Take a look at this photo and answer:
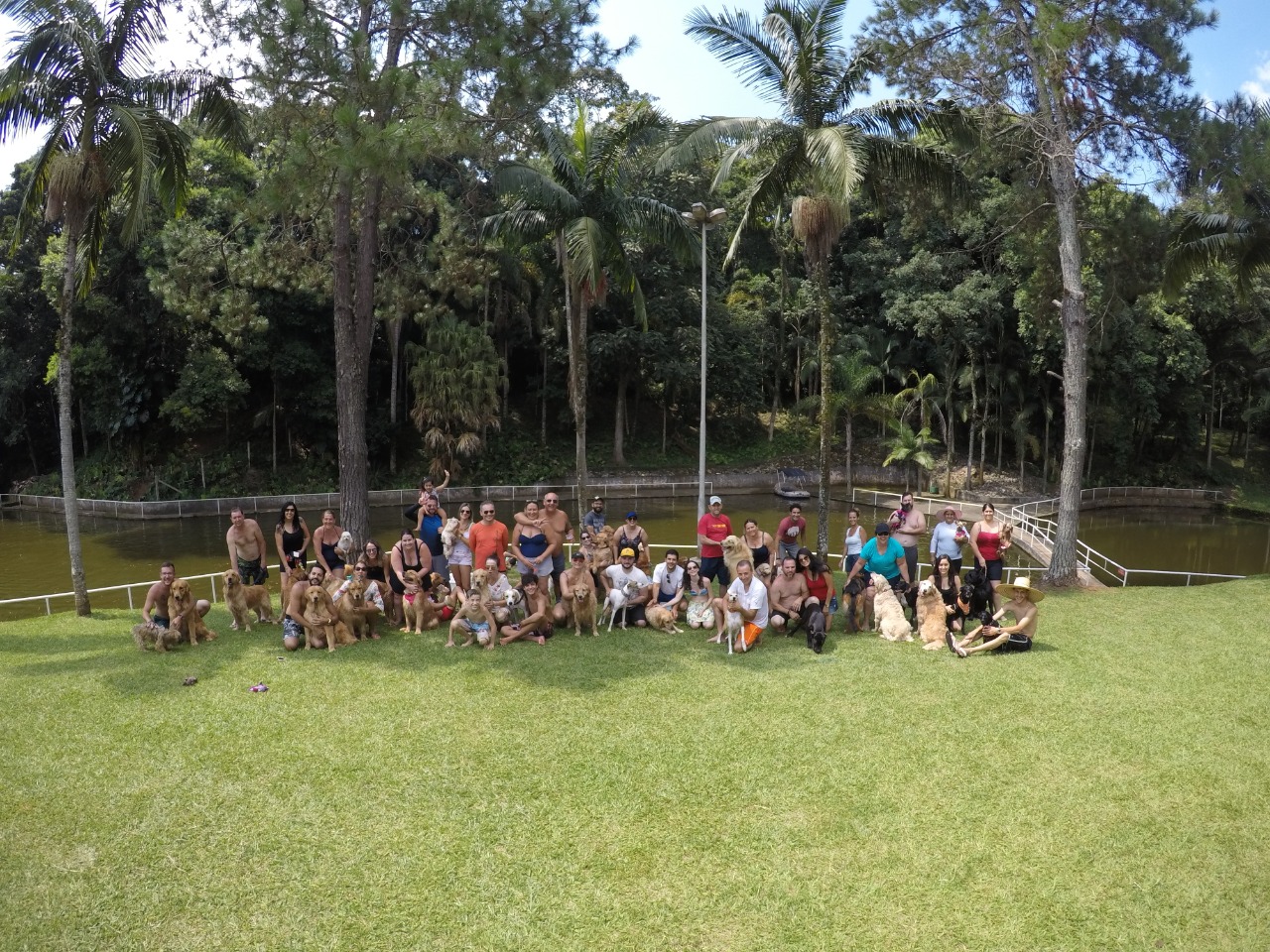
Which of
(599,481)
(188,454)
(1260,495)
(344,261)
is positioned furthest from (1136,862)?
(1260,495)

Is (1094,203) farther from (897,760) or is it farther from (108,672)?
(108,672)

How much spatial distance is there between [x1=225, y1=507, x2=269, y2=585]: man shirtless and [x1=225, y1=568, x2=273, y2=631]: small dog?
0.27 meters

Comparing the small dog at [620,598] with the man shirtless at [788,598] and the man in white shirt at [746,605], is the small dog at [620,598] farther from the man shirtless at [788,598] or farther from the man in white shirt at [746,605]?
the man shirtless at [788,598]

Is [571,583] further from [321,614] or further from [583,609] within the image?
[321,614]

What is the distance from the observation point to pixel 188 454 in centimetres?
3206

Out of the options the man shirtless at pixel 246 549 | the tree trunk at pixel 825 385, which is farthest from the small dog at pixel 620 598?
the man shirtless at pixel 246 549

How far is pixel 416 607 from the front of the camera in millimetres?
10383

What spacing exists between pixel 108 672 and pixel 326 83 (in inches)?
302

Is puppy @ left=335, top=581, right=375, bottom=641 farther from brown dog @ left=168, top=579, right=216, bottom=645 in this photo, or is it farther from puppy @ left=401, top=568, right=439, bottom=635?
brown dog @ left=168, top=579, right=216, bottom=645

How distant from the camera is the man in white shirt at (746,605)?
9.73 m

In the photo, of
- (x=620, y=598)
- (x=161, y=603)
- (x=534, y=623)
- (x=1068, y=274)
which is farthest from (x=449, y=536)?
(x=1068, y=274)

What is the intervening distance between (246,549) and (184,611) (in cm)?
149

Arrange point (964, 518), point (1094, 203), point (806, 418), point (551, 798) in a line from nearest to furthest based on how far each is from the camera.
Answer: point (551, 798), point (1094, 203), point (964, 518), point (806, 418)

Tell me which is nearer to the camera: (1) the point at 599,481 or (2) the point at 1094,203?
(2) the point at 1094,203
